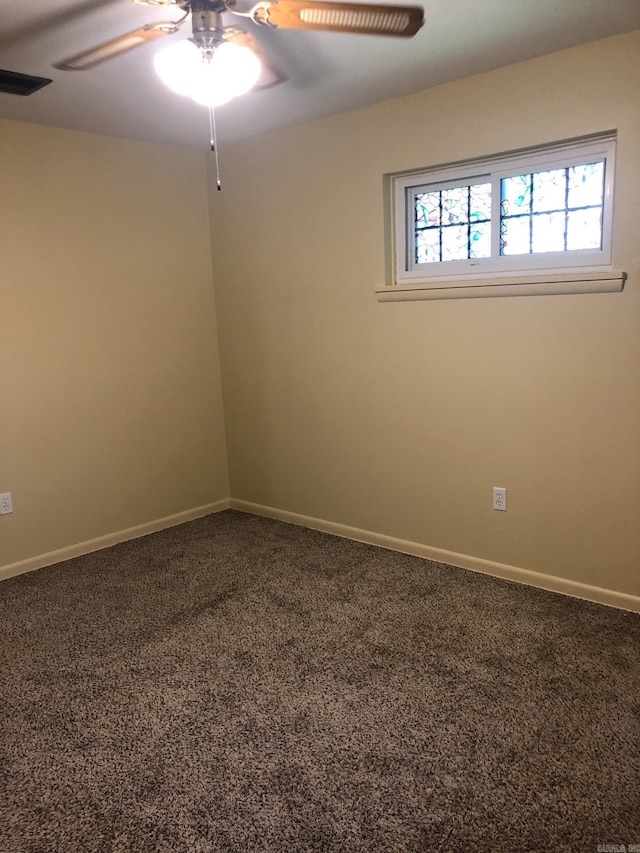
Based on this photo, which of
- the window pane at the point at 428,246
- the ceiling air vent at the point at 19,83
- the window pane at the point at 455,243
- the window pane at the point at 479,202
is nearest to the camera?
the ceiling air vent at the point at 19,83

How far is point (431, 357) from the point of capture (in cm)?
318

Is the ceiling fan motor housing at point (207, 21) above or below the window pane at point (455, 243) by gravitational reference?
above

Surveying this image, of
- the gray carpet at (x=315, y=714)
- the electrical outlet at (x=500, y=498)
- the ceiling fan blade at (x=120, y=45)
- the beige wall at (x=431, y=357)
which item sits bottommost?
the gray carpet at (x=315, y=714)

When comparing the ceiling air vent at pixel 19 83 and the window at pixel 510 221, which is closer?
the ceiling air vent at pixel 19 83

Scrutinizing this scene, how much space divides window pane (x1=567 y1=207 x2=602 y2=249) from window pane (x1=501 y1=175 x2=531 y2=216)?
22 centimetres

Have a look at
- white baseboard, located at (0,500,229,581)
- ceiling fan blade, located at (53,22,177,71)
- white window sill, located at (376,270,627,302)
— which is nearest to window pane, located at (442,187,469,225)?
white window sill, located at (376,270,627,302)

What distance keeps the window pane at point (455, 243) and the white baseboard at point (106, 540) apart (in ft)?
7.30

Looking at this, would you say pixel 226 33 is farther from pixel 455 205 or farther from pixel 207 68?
pixel 455 205

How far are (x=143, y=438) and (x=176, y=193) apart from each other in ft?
4.97

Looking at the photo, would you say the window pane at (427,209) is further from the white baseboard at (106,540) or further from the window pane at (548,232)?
the white baseboard at (106,540)

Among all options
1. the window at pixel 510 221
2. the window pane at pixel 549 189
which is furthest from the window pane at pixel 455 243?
the window pane at pixel 549 189

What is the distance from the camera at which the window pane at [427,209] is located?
317 centimetres

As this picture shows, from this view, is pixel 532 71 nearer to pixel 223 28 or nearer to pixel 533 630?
pixel 223 28

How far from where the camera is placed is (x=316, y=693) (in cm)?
224
